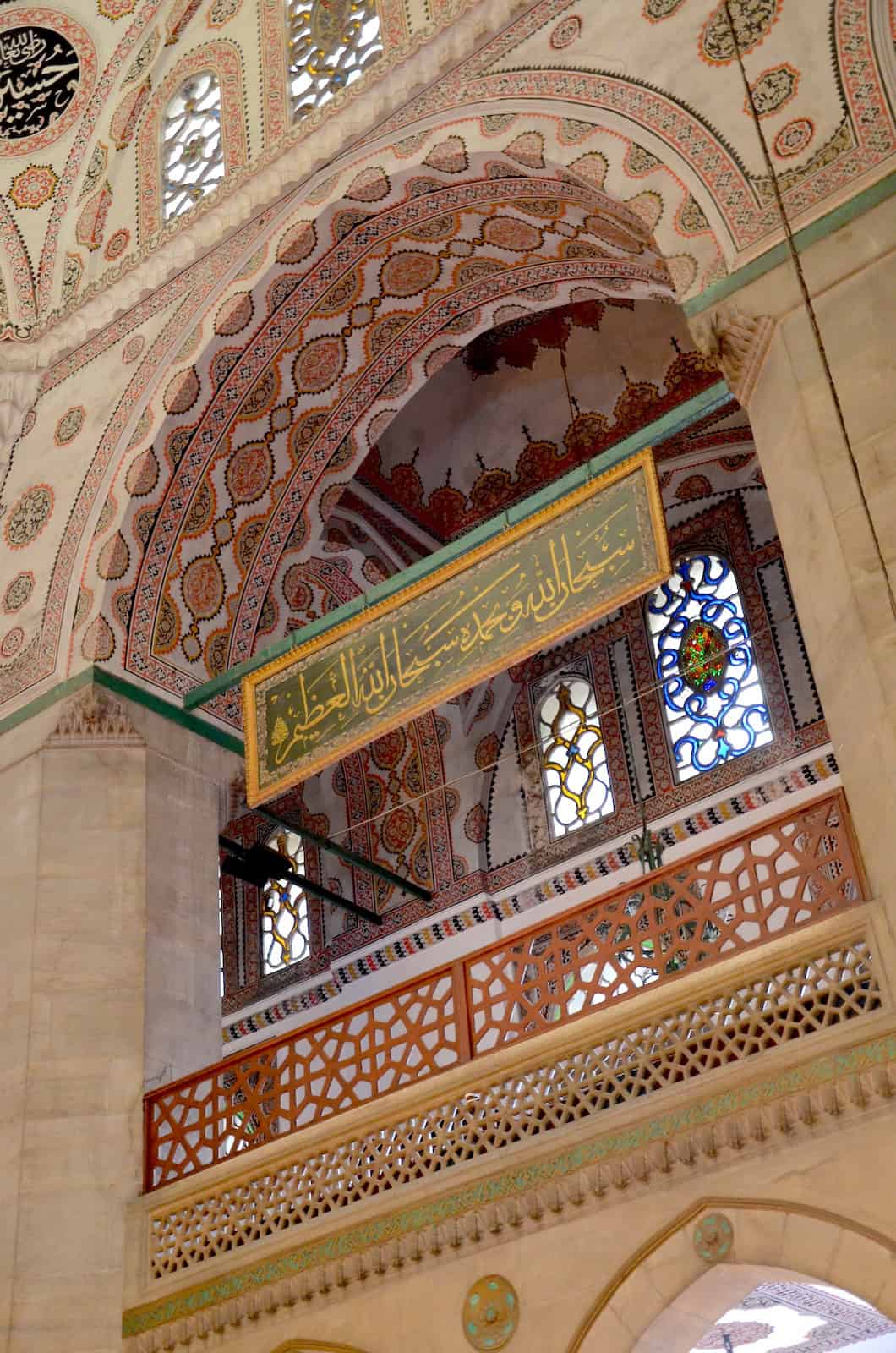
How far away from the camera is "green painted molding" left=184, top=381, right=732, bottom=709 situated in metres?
5.96

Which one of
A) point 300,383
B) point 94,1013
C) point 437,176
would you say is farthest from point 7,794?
point 437,176

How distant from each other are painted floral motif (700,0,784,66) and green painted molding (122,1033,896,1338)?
11.0ft

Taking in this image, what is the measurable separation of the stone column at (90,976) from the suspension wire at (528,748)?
1.47 metres

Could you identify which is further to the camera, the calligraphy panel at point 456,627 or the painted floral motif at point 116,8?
the painted floral motif at point 116,8

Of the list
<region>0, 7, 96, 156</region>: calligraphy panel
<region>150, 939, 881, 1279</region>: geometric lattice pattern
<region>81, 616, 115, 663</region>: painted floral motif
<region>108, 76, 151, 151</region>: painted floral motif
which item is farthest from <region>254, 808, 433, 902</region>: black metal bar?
<region>0, 7, 96, 156</region>: calligraphy panel

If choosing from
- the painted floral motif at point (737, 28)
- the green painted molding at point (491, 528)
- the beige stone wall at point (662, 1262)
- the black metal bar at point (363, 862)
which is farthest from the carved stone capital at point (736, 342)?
the black metal bar at point (363, 862)

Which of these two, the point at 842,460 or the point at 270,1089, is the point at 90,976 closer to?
the point at 270,1089

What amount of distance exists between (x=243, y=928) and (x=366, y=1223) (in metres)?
4.05

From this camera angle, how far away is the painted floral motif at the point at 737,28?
590cm

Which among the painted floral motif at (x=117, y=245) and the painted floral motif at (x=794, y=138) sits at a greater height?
the painted floral motif at (x=117, y=245)

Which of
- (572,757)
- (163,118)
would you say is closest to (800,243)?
(572,757)

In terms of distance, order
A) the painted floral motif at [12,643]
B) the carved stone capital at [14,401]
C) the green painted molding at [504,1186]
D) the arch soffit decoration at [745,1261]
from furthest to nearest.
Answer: the carved stone capital at [14,401] → the painted floral motif at [12,643] → the green painted molding at [504,1186] → the arch soffit decoration at [745,1261]

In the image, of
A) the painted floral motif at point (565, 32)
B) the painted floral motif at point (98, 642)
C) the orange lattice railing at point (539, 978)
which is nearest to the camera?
the orange lattice railing at point (539, 978)

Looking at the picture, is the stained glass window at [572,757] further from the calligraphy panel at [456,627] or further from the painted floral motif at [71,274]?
the painted floral motif at [71,274]
